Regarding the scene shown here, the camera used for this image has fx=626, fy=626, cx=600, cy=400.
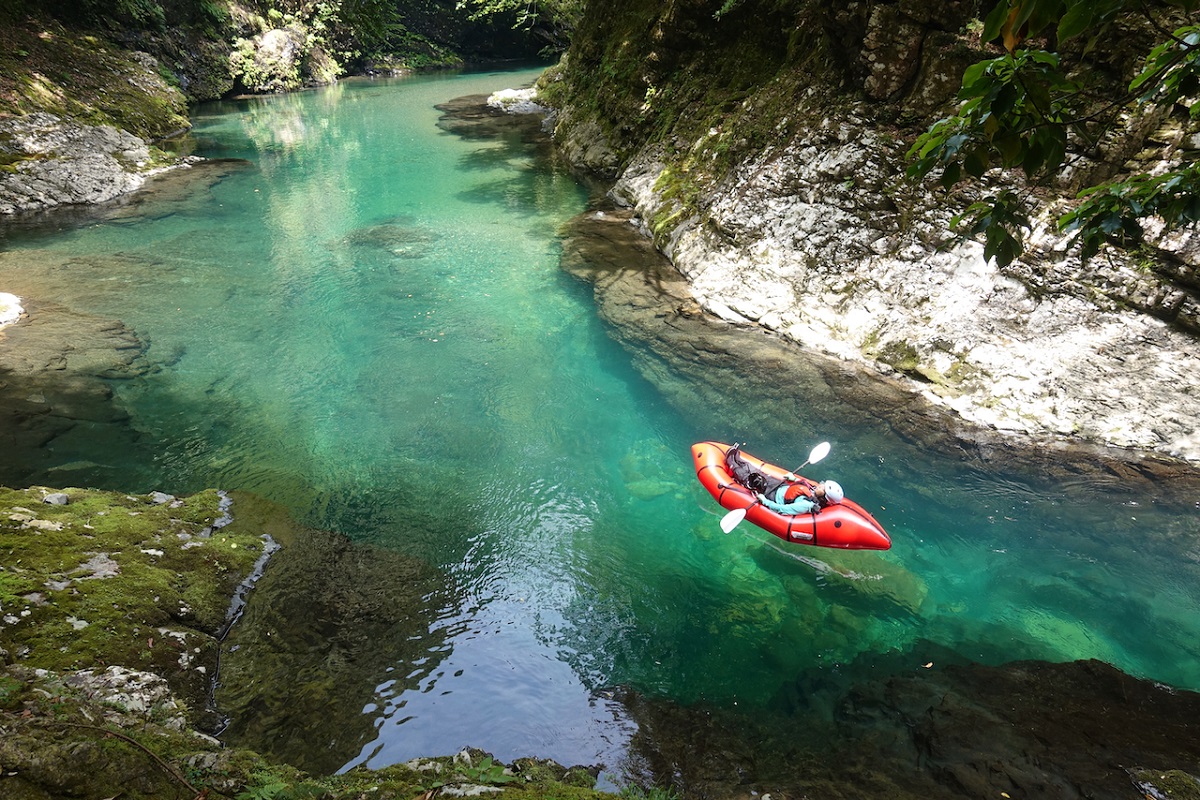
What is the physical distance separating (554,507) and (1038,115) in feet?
19.1

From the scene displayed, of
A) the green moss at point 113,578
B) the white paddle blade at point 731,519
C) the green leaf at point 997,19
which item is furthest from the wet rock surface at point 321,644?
the green leaf at point 997,19

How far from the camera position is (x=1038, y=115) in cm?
207

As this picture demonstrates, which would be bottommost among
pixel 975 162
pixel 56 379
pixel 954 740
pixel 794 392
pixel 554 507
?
pixel 554 507

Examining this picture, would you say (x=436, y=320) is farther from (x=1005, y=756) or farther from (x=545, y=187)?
(x=1005, y=756)

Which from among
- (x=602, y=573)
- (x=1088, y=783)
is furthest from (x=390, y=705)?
(x=1088, y=783)

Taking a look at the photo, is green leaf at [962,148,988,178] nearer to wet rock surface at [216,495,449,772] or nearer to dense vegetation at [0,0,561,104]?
wet rock surface at [216,495,449,772]

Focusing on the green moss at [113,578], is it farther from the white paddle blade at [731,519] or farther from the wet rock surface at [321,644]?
the white paddle blade at [731,519]

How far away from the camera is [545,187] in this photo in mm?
17094

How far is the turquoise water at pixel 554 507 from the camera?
5383mm

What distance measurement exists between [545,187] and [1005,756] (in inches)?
627

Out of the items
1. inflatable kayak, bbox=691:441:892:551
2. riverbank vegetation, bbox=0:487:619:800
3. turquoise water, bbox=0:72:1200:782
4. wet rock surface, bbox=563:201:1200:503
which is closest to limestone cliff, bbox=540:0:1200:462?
wet rock surface, bbox=563:201:1200:503

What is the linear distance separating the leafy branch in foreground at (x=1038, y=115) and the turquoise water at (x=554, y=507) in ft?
13.4

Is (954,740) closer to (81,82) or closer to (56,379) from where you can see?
A: (56,379)

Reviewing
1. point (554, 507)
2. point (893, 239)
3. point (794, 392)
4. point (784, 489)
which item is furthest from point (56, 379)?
point (893, 239)
